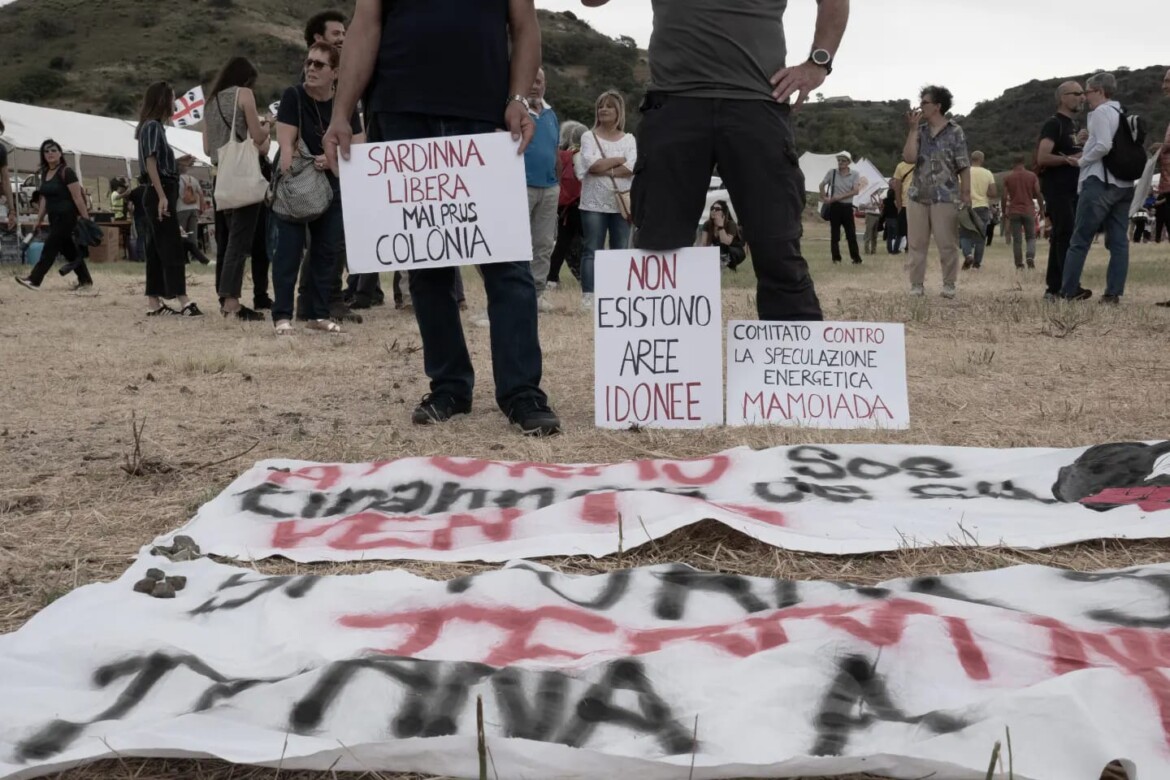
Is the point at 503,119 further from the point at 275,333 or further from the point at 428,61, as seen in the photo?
the point at 275,333

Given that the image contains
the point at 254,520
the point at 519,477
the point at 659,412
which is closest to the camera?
the point at 254,520

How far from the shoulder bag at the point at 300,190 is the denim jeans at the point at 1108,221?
4.91 meters

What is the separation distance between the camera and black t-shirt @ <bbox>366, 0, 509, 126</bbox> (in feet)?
11.4

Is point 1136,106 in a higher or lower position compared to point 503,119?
higher

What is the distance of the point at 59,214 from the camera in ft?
Answer: 35.0

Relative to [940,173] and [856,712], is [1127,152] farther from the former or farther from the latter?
[856,712]

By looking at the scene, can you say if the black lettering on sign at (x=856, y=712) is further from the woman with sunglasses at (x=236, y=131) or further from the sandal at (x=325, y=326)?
the woman with sunglasses at (x=236, y=131)

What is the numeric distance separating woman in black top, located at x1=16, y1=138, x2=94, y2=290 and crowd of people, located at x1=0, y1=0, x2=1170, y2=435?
25 millimetres

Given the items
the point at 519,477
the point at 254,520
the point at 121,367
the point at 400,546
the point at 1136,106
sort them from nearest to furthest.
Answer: the point at 400,546 → the point at 254,520 → the point at 519,477 → the point at 121,367 → the point at 1136,106

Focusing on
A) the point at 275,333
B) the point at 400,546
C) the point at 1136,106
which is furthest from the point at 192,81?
the point at 400,546

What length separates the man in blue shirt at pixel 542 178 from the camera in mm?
6887

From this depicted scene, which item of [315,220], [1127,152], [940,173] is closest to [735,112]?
[315,220]

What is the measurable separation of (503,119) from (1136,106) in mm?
65448

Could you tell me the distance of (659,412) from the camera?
12.2 ft
